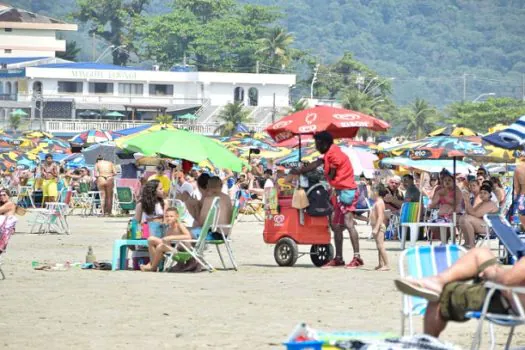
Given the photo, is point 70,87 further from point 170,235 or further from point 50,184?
point 170,235

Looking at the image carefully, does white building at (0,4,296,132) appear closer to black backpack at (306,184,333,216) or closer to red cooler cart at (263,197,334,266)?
red cooler cart at (263,197,334,266)

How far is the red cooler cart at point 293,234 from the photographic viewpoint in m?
15.6

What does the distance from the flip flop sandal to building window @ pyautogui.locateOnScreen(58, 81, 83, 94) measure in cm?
10732

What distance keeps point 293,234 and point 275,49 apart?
136047 mm

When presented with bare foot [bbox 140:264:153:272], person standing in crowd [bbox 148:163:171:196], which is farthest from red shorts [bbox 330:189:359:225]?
person standing in crowd [bbox 148:163:171:196]

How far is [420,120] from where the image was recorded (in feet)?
472

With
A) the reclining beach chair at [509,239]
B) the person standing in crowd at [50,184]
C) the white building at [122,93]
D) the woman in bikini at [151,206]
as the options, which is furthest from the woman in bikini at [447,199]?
the white building at [122,93]

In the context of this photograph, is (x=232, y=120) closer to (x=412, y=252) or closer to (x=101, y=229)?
(x=101, y=229)

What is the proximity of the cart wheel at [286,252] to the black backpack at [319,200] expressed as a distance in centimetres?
54

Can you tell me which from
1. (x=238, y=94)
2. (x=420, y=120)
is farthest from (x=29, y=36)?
(x=420, y=120)

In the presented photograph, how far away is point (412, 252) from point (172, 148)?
7.62 meters

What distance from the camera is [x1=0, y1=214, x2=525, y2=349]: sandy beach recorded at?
960 cm

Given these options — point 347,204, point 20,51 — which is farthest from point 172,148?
point 20,51

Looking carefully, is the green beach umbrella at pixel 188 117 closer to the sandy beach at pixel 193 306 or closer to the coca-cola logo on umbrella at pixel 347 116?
the sandy beach at pixel 193 306
